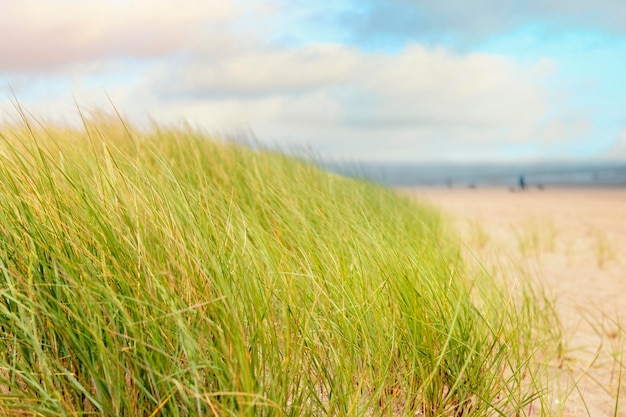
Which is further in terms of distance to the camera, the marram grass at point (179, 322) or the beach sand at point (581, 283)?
the beach sand at point (581, 283)

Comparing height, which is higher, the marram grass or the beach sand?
Answer: the marram grass

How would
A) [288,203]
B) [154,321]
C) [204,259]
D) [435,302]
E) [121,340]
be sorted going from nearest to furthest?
[154,321] → [121,340] → [204,259] → [435,302] → [288,203]

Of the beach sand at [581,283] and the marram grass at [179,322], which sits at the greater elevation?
the marram grass at [179,322]

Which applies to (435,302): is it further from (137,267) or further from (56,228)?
(56,228)

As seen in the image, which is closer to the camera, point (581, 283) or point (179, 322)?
point (179, 322)

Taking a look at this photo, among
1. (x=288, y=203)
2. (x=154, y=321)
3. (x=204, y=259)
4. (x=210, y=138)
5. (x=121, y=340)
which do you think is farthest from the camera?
(x=210, y=138)

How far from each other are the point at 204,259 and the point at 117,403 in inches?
16.3

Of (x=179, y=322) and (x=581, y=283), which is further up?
(x=179, y=322)

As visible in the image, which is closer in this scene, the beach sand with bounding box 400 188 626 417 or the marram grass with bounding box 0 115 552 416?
the marram grass with bounding box 0 115 552 416

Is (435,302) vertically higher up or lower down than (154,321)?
lower down

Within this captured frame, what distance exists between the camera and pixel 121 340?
5.02 ft

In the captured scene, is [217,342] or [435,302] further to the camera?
[435,302]

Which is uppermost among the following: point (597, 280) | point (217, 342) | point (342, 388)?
point (217, 342)

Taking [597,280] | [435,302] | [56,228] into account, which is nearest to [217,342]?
[56,228]
